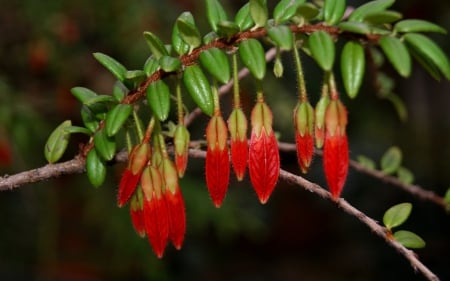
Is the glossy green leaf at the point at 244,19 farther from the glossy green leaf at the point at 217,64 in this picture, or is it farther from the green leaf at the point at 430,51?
the green leaf at the point at 430,51

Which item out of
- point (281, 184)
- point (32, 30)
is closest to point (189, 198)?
point (32, 30)

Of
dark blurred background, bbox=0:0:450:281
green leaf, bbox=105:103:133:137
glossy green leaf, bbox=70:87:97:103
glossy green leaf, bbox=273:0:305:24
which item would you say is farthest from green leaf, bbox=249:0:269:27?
dark blurred background, bbox=0:0:450:281

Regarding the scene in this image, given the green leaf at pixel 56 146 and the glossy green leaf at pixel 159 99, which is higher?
the glossy green leaf at pixel 159 99

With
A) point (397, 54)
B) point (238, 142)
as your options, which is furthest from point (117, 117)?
point (397, 54)

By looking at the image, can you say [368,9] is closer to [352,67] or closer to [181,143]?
[352,67]

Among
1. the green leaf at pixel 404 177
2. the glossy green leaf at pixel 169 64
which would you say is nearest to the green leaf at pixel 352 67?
the glossy green leaf at pixel 169 64

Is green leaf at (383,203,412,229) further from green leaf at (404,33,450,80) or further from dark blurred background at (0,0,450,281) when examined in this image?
green leaf at (404,33,450,80)
